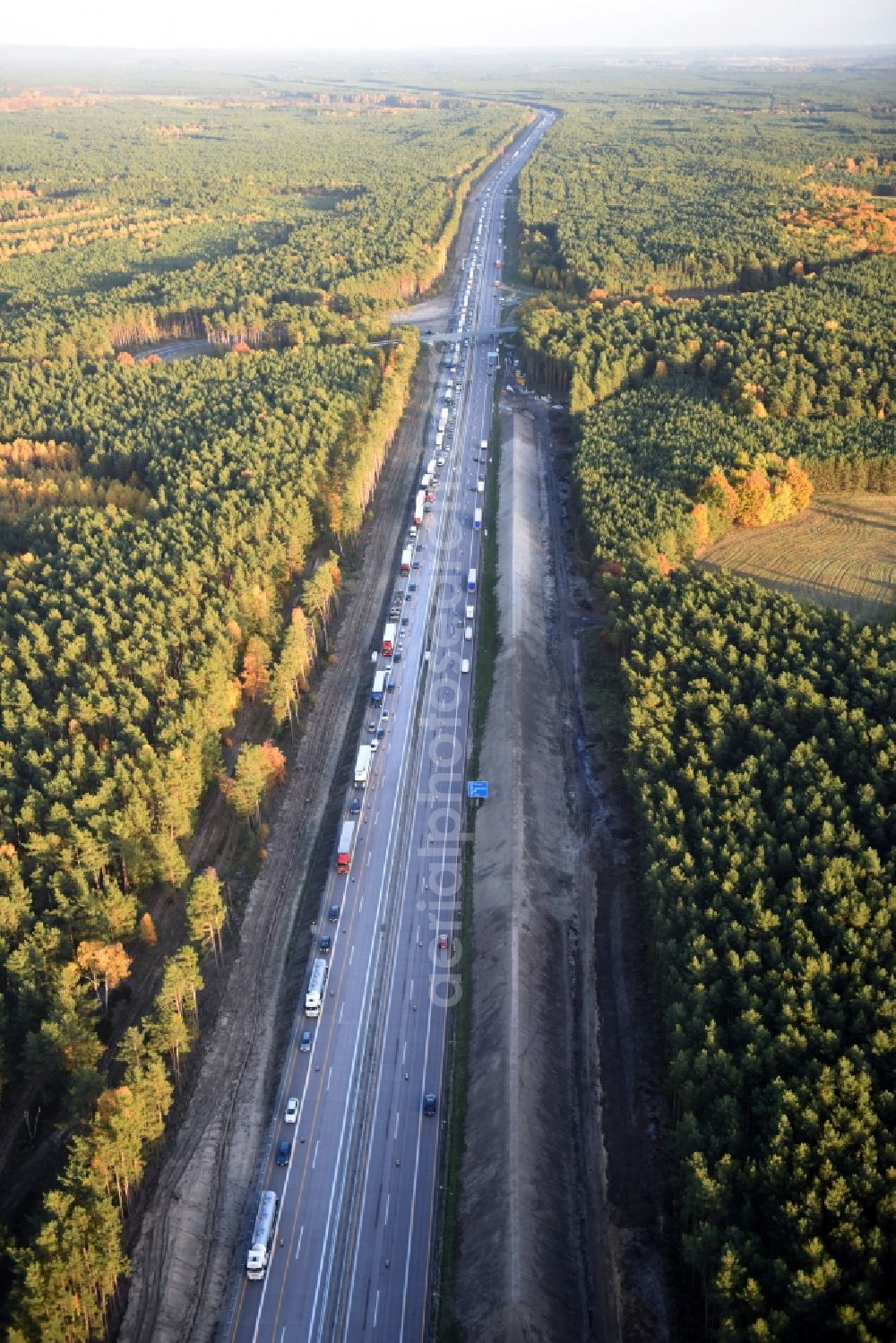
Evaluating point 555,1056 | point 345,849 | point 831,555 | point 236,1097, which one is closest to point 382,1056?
point 236,1097

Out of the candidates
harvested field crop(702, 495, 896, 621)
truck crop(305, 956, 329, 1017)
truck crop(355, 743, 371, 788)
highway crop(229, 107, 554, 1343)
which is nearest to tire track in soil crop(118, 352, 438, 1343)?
highway crop(229, 107, 554, 1343)

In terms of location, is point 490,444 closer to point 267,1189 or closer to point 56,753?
point 56,753

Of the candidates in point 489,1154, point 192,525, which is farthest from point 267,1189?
point 192,525

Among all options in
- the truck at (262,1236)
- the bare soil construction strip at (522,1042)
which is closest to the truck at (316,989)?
the bare soil construction strip at (522,1042)

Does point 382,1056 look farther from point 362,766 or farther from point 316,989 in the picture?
point 362,766

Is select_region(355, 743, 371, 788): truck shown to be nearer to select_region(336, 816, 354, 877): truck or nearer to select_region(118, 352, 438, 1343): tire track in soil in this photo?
select_region(118, 352, 438, 1343): tire track in soil
